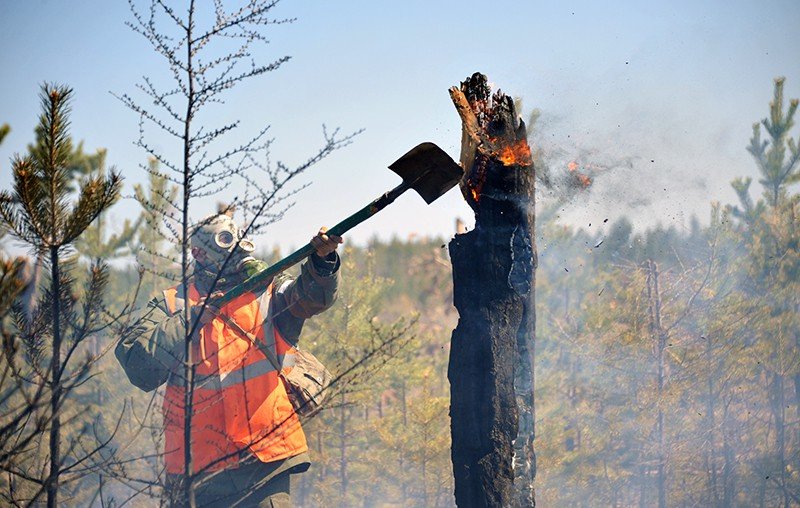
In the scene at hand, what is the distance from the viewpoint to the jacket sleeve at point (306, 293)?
218 inches

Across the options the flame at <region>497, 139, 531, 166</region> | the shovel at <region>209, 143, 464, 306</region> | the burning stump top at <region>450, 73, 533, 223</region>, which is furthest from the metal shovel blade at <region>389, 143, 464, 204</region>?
the flame at <region>497, 139, 531, 166</region>

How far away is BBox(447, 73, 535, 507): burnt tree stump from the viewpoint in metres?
4.64

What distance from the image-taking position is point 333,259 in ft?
18.1

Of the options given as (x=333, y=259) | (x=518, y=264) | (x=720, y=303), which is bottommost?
(x=518, y=264)

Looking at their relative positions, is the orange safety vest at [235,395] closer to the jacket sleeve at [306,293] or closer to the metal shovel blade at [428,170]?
the jacket sleeve at [306,293]

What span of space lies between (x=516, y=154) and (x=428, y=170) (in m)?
0.57

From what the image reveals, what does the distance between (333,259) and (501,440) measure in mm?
1712

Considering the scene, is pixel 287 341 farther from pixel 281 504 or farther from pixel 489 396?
pixel 489 396

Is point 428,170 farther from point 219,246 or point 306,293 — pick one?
point 219,246

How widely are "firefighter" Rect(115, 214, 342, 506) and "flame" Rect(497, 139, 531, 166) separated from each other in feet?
4.48

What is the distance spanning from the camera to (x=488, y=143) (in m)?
4.83

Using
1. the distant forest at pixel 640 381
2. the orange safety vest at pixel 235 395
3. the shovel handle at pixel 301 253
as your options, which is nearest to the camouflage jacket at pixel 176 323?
the orange safety vest at pixel 235 395

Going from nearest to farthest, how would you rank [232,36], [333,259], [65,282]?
[65,282] < [232,36] < [333,259]

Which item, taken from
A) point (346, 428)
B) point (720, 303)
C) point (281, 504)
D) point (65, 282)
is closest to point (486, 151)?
point (65, 282)
